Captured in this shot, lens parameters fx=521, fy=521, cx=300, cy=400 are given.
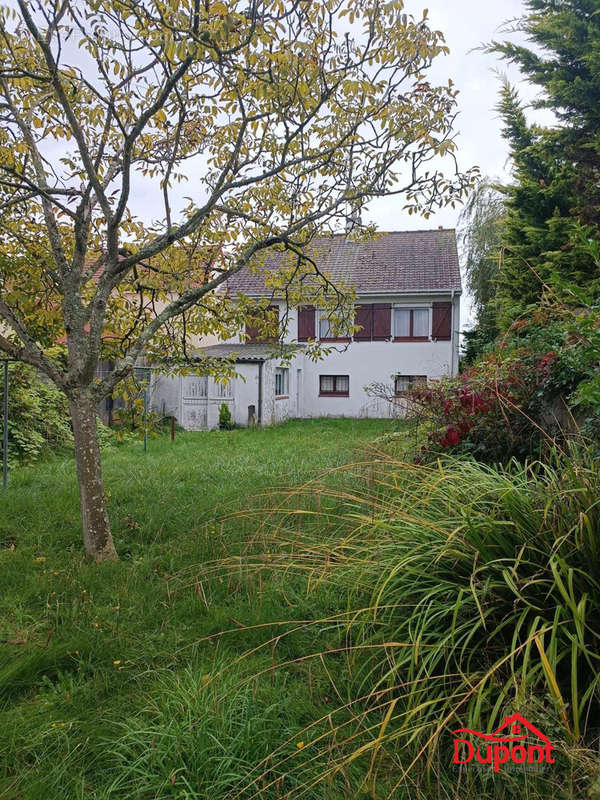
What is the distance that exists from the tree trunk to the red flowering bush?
274cm

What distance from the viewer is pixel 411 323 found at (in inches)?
718

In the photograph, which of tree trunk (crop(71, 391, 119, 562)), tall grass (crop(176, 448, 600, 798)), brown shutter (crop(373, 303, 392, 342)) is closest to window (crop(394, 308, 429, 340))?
brown shutter (crop(373, 303, 392, 342))

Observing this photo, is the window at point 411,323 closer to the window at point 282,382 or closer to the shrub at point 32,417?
the window at point 282,382

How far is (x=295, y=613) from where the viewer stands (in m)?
2.87

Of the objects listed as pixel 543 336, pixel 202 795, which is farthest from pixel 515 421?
pixel 202 795

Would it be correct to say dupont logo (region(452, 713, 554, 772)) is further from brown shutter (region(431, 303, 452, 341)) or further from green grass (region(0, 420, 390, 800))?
brown shutter (region(431, 303, 452, 341))

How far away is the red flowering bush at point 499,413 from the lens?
4.23 metres

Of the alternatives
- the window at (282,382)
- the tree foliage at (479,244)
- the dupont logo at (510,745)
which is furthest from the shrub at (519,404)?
the tree foliage at (479,244)

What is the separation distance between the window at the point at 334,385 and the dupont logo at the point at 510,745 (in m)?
17.1

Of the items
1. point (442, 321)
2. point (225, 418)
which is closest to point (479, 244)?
point (442, 321)

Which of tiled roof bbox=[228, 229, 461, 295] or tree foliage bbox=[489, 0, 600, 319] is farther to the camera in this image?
tiled roof bbox=[228, 229, 461, 295]

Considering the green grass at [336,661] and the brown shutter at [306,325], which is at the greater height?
the brown shutter at [306,325]

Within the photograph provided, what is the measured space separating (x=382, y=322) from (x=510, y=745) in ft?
56.9

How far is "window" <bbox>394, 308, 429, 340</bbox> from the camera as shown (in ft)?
59.5
